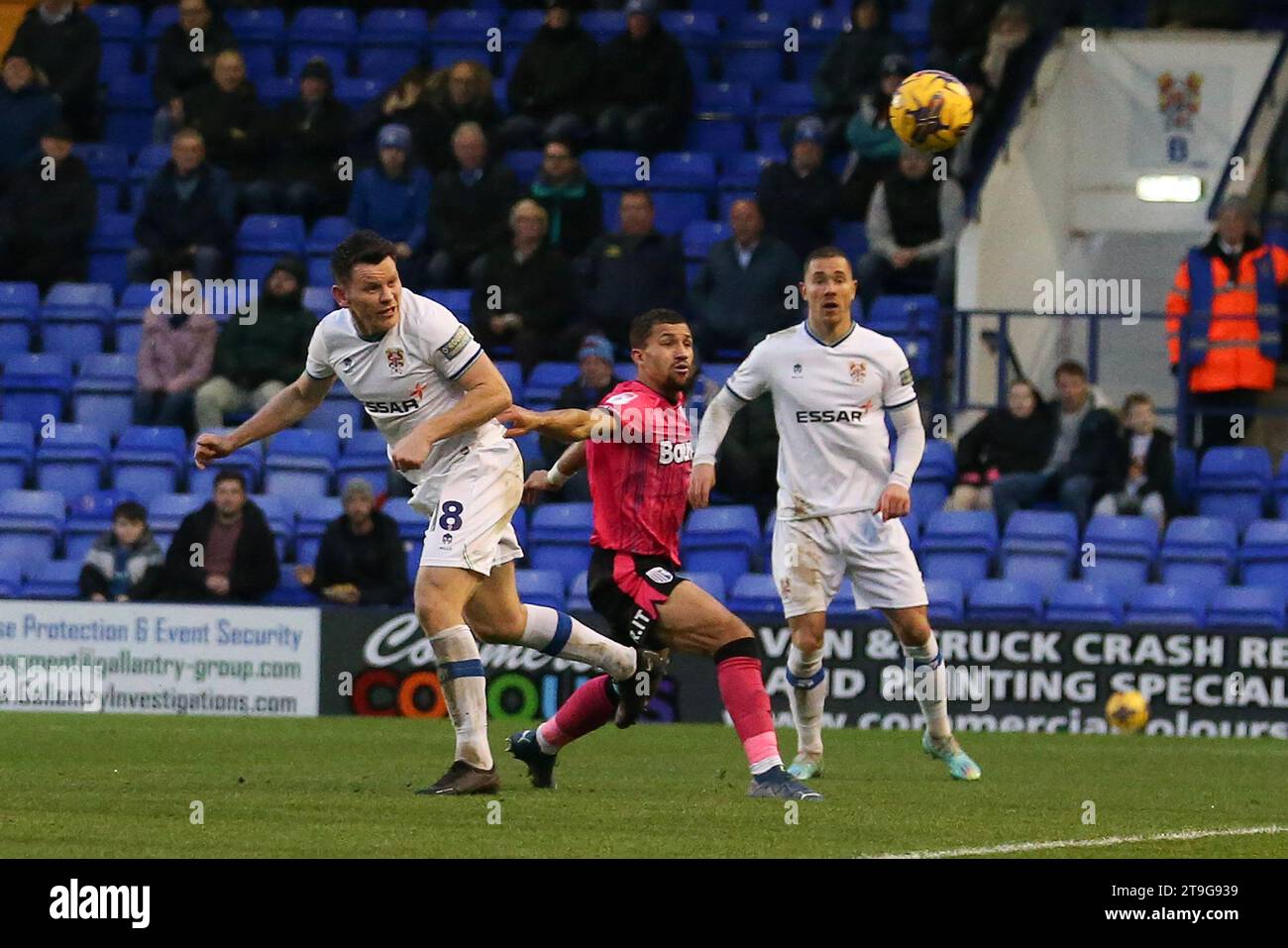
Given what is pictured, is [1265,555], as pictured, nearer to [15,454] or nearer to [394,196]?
[394,196]

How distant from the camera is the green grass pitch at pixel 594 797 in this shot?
7.56 metres

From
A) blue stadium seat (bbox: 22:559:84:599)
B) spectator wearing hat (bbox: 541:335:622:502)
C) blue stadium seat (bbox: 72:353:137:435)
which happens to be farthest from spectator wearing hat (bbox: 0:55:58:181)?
spectator wearing hat (bbox: 541:335:622:502)

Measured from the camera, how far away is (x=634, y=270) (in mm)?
17609

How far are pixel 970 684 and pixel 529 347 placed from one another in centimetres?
446

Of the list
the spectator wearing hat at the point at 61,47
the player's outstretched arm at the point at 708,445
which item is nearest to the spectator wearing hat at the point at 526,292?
the spectator wearing hat at the point at 61,47

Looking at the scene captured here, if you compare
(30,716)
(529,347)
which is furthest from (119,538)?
(529,347)

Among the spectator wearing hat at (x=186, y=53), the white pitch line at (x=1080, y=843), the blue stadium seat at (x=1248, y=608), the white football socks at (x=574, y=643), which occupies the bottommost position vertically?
the white pitch line at (x=1080, y=843)

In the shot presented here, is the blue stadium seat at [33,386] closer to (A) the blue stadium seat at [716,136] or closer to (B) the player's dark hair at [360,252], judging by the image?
(A) the blue stadium seat at [716,136]

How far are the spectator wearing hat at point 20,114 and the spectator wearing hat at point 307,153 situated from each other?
74.2 inches

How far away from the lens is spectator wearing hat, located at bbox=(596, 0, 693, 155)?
64.3 ft

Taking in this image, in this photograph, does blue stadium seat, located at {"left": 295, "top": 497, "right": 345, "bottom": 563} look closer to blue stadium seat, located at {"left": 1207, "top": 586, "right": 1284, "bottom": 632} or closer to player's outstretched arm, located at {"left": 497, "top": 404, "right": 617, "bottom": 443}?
blue stadium seat, located at {"left": 1207, "top": 586, "right": 1284, "bottom": 632}

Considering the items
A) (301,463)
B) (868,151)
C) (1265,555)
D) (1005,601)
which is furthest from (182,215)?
(1265,555)

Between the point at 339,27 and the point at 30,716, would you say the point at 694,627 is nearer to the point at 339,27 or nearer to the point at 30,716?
the point at 30,716

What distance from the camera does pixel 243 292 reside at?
18781 millimetres
